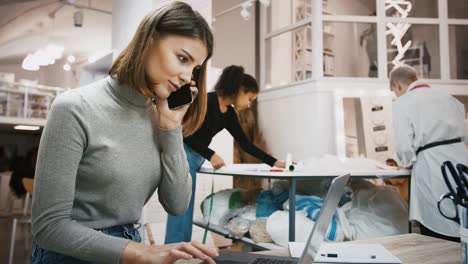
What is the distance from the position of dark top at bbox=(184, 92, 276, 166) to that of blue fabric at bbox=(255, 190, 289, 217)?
0.41 metres

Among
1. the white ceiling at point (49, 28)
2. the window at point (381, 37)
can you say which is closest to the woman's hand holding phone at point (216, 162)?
→ the window at point (381, 37)

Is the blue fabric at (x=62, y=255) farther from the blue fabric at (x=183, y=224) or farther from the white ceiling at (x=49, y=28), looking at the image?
the white ceiling at (x=49, y=28)

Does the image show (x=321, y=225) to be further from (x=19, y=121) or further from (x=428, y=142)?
(x=19, y=121)

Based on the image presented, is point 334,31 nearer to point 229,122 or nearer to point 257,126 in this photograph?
point 257,126

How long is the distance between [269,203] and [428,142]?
3.50 ft

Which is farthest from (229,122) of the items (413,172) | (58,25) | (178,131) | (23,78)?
(58,25)

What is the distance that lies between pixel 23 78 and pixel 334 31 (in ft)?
15.3

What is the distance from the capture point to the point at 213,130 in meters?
2.69

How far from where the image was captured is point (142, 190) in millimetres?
992

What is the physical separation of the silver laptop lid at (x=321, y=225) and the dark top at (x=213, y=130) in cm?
167

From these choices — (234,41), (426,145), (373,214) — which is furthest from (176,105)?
(234,41)

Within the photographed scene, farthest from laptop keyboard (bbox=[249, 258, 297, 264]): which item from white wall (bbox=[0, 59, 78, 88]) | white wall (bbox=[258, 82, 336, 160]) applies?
white wall (bbox=[0, 59, 78, 88])

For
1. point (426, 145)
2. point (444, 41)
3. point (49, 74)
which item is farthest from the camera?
point (49, 74)

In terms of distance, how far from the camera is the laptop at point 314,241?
56cm
